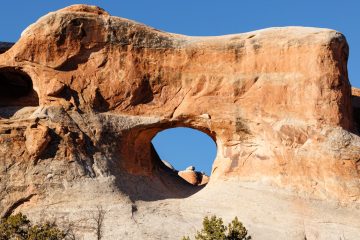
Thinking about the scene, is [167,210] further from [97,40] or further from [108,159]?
[97,40]

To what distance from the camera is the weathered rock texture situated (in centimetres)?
2561

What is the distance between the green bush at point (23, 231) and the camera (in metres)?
21.6

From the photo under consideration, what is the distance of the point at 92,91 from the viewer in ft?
93.0

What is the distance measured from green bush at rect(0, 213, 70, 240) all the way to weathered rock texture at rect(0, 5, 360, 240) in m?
2.61

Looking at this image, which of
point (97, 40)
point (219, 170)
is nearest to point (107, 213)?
point (219, 170)

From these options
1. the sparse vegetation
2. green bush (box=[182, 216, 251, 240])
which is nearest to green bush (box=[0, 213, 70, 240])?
the sparse vegetation

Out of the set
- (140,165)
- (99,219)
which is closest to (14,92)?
(140,165)

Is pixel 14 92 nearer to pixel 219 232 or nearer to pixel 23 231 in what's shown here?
pixel 23 231

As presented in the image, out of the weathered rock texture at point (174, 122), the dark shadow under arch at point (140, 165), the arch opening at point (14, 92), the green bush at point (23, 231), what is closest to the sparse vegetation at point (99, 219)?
the weathered rock texture at point (174, 122)

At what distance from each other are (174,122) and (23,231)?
344 inches

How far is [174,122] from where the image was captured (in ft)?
94.9

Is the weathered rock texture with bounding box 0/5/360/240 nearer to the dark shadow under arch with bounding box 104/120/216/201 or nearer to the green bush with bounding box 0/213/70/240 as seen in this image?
the dark shadow under arch with bounding box 104/120/216/201

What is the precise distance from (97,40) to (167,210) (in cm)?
732

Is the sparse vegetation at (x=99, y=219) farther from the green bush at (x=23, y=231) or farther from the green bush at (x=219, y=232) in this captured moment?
the green bush at (x=219, y=232)
